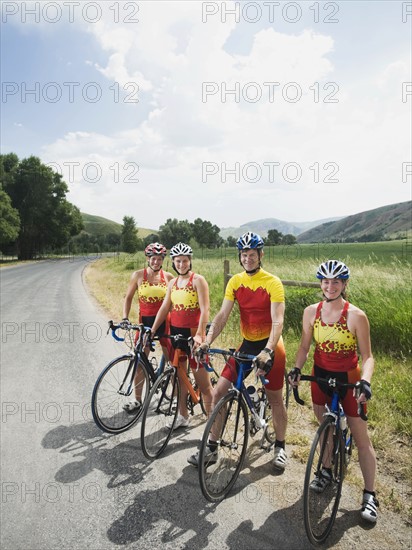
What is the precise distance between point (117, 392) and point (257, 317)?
260 centimetres

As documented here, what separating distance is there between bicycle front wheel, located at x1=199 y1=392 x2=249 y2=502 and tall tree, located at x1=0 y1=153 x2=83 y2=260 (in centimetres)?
6384

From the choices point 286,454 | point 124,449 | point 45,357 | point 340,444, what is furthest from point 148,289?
point 45,357

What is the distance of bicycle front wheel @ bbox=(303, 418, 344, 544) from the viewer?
304 centimetres

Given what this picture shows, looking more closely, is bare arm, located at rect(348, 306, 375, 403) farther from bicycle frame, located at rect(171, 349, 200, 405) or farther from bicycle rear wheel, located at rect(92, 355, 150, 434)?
bicycle rear wheel, located at rect(92, 355, 150, 434)

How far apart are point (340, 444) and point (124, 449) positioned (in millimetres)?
2747

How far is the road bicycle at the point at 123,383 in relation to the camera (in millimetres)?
4982

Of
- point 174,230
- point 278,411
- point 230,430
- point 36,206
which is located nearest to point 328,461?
point 278,411

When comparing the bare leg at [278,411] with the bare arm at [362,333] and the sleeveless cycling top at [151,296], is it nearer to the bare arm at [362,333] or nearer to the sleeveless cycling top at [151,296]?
the bare arm at [362,333]

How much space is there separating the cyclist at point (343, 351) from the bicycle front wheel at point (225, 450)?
768 mm

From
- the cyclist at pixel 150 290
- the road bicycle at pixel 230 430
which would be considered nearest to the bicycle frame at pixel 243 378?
the road bicycle at pixel 230 430

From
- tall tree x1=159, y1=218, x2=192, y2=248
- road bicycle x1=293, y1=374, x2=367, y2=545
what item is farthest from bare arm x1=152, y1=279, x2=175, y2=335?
tall tree x1=159, y1=218, x2=192, y2=248

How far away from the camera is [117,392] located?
5.30 meters

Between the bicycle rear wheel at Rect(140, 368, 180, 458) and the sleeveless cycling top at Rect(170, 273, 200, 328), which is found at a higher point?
the sleeveless cycling top at Rect(170, 273, 200, 328)

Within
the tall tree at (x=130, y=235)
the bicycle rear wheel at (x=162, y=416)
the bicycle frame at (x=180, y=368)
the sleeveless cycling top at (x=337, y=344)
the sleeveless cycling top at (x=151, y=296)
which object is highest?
the tall tree at (x=130, y=235)
